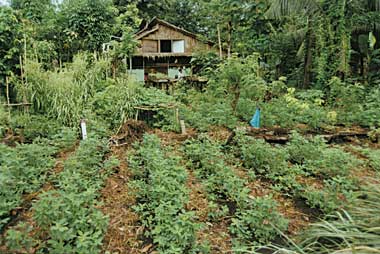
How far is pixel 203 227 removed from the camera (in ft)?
7.77

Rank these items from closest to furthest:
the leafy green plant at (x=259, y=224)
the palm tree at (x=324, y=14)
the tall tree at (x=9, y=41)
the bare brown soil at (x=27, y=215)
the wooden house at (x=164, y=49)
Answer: the bare brown soil at (x=27, y=215) < the leafy green plant at (x=259, y=224) < the tall tree at (x=9, y=41) < the palm tree at (x=324, y=14) < the wooden house at (x=164, y=49)

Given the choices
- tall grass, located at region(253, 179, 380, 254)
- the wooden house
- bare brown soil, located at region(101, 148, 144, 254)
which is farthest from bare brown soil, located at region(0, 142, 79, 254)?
the wooden house

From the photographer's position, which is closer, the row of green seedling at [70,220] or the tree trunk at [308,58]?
the row of green seedling at [70,220]

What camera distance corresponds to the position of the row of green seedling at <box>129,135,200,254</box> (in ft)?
6.91

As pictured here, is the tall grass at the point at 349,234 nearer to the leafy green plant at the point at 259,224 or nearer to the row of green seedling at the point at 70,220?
the leafy green plant at the point at 259,224

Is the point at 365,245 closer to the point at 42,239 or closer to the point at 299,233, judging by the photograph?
the point at 299,233

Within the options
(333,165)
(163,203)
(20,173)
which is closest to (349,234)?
(163,203)

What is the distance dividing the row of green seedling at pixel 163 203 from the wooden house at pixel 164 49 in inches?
416

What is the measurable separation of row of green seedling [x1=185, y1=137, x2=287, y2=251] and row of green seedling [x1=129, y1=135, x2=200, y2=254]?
0.99ft

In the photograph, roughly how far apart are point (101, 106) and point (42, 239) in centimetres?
322

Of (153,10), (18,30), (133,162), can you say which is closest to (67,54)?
(18,30)

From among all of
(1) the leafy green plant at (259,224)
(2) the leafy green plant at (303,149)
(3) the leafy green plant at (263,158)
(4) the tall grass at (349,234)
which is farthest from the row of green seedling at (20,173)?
(2) the leafy green plant at (303,149)

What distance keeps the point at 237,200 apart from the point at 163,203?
0.69 m

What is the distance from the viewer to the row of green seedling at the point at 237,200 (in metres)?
2.28
